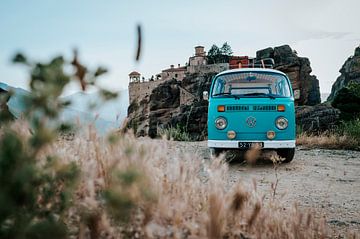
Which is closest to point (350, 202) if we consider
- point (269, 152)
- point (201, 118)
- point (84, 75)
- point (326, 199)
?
point (326, 199)

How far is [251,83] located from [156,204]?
7.04 metres

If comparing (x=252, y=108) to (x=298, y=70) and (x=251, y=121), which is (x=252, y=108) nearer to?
(x=251, y=121)

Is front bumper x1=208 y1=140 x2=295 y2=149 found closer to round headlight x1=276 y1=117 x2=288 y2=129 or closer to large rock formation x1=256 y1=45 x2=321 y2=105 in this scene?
round headlight x1=276 y1=117 x2=288 y2=129

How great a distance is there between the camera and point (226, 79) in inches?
331

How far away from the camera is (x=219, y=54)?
246 ft

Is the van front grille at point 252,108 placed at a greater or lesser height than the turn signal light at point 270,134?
greater

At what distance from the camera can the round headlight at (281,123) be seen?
7.36 metres

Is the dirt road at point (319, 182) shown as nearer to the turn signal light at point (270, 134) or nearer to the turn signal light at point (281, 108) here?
the turn signal light at point (270, 134)

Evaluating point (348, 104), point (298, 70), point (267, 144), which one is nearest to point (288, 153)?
point (267, 144)

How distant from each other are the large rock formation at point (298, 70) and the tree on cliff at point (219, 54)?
25974 mm

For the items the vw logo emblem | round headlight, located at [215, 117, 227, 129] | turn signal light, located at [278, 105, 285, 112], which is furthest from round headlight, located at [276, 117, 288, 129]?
round headlight, located at [215, 117, 227, 129]

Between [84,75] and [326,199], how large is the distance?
164 inches

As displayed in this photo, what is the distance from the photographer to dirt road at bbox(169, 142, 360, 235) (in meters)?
4.02

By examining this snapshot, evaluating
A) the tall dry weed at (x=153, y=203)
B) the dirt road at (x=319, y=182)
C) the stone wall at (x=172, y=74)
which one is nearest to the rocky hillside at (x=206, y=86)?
the stone wall at (x=172, y=74)
